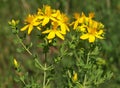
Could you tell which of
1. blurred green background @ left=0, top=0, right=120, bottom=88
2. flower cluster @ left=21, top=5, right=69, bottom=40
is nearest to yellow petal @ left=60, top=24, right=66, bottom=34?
flower cluster @ left=21, top=5, right=69, bottom=40

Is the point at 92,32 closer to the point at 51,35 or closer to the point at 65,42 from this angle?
the point at 65,42

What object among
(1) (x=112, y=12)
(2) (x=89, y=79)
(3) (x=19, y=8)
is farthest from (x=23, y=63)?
(2) (x=89, y=79)

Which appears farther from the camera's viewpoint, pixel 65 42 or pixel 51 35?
pixel 65 42

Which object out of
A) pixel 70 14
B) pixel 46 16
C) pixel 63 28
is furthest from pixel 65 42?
pixel 70 14

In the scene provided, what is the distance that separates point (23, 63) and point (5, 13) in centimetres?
114

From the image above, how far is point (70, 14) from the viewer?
17.8ft

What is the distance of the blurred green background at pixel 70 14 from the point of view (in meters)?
4.31

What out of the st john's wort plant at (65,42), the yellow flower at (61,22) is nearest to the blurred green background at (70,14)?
the st john's wort plant at (65,42)

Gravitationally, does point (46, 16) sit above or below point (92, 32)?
above

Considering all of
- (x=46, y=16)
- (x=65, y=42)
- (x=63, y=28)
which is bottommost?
(x=65, y=42)

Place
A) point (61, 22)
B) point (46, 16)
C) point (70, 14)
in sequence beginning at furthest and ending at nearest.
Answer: point (70, 14) < point (61, 22) < point (46, 16)

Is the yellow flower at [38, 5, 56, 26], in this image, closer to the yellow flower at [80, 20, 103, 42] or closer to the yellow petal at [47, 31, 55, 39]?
the yellow petal at [47, 31, 55, 39]

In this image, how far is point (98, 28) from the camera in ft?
9.68

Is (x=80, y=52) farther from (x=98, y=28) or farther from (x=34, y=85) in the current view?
(x=34, y=85)
